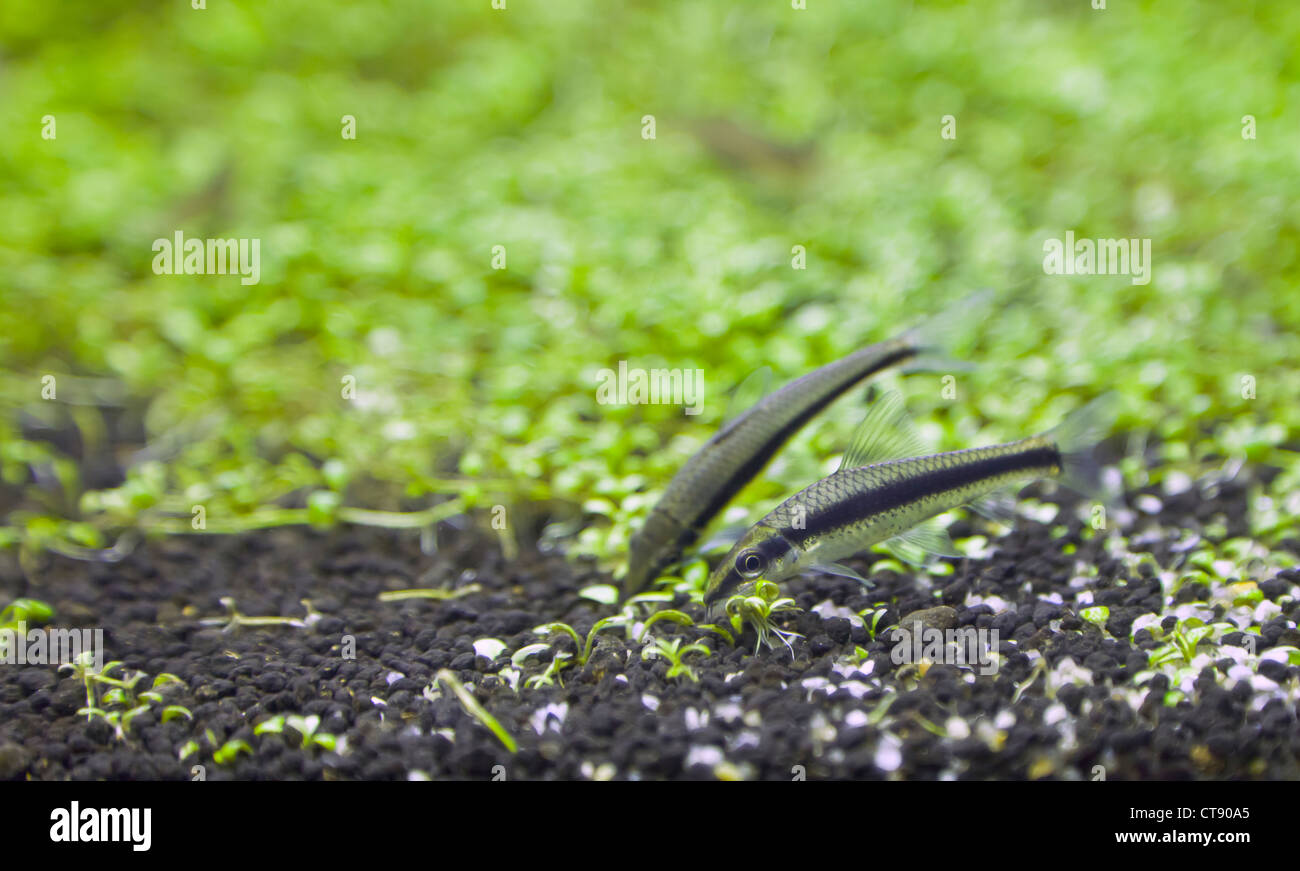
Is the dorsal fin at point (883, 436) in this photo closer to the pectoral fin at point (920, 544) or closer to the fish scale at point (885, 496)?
the fish scale at point (885, 496)

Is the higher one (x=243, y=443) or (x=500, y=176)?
(x=500, y=176)

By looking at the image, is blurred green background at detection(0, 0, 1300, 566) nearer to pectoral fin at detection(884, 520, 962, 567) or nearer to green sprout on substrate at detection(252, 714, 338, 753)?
pectoral fin at detection(884, 520, 962, 567)

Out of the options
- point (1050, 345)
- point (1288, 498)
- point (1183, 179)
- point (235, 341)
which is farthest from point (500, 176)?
point (1288, 498)

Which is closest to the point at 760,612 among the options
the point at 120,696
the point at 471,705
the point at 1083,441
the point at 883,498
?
the point at 883,498

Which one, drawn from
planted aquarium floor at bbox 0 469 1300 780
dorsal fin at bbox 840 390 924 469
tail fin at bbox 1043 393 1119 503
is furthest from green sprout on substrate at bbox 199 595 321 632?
tail fin at bbox 1043 393 1119 503

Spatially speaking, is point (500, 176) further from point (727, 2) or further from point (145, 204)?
point (727, 2)

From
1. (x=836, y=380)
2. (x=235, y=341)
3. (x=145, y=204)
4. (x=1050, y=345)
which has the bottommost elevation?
(x=836, y=380)
